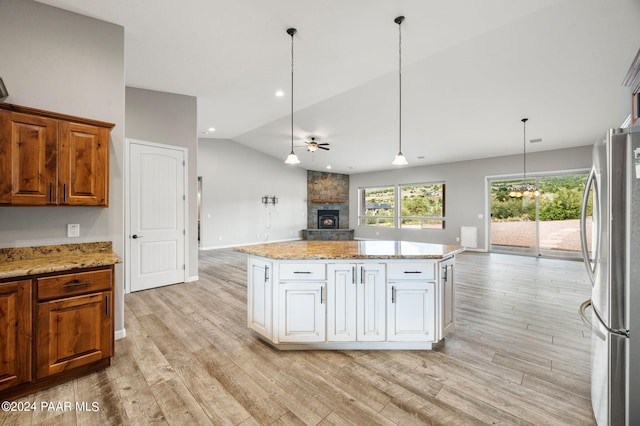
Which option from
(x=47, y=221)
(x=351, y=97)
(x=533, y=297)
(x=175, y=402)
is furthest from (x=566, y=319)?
(x=47, y=221)

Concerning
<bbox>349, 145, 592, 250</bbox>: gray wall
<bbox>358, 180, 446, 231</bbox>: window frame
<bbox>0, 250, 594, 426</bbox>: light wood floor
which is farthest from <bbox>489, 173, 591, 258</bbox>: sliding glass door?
<bbox>0, 250, 594, 426</bbox>: light wood floor

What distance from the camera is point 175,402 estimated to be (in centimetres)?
184

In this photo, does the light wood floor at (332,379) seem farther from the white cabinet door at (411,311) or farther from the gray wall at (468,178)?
the gray wall at (468,178)

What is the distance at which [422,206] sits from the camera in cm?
973

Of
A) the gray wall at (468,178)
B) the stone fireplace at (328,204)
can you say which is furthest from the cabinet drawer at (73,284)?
the stone fireplace at (328,204)

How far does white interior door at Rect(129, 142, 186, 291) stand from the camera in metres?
4.21

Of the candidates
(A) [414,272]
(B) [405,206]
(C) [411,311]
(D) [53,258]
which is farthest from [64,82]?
(B) [405,206]

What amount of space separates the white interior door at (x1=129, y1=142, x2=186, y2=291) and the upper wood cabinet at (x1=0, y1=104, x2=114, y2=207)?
190 centimetres

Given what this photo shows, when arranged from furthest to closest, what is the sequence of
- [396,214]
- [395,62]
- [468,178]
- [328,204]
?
[328,204], [396,214], [468,178], [395,62]

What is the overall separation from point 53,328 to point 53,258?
667 millimetres

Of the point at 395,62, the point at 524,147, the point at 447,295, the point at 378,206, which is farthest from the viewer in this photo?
the point at 378,206

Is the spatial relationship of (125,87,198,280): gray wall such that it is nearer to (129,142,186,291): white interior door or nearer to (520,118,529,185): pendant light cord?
(129,142,186,291): white interior door

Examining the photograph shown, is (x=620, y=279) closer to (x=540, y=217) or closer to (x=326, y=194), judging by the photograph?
(x=540, y=217)

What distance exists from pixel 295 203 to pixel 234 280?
6.40m
